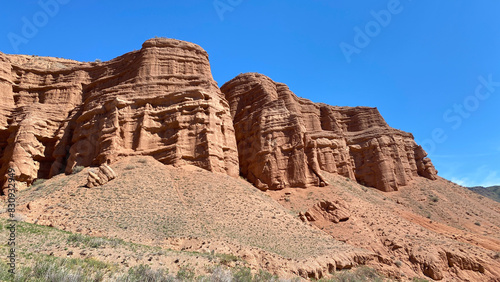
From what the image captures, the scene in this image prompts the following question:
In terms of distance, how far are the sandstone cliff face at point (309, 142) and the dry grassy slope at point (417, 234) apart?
386cm

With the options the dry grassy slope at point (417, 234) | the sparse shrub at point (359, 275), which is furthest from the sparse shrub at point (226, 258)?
the dry grassy slope at point (417, 234)

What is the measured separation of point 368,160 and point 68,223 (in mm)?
50559

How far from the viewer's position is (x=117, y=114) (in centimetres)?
3575

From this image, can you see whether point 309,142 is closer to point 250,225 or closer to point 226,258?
point 250,225

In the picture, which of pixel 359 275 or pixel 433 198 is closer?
pixel 359 275

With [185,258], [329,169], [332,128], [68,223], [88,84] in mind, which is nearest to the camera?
[185,258]

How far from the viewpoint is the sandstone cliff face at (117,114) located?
34.9 m

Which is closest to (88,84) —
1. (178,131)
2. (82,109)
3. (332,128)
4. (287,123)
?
(82,109)

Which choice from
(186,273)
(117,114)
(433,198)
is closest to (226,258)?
(186,273)

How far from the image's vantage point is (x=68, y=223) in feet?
69.3

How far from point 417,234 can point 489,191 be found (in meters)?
120

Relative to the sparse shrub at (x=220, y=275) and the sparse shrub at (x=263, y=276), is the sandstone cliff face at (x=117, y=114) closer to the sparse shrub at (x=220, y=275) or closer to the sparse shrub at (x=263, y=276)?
the sparse shrub at (x=263, y=276)

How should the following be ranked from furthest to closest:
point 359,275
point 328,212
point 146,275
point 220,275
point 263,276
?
1. point 328,212
2. point 359,275
3. point 263,276
4. point 220,275
5. point 146,275

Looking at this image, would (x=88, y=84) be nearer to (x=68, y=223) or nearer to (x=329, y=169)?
(x=68, y=223)
